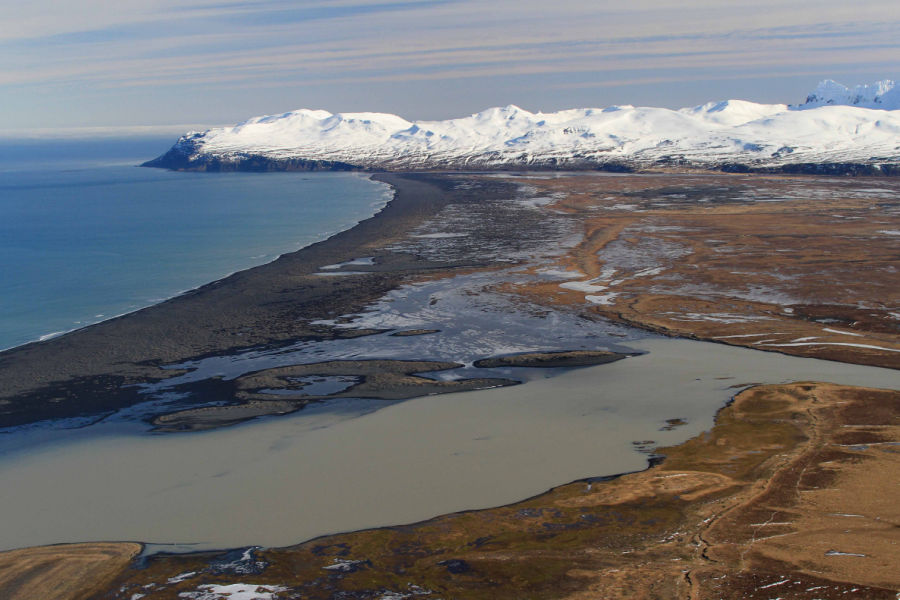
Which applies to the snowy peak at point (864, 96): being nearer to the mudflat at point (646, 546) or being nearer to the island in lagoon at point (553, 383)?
the island in lagoon at point (553, 383)

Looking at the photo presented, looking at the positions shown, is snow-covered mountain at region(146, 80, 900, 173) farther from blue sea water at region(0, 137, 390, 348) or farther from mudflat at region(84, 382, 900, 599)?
mudflat at region(84, 382, 900, 599)

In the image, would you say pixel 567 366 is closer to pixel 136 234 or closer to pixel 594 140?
pixel 136 234

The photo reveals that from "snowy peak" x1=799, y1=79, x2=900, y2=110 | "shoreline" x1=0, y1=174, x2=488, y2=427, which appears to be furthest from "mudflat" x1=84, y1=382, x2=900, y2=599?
"snowy peak" x1=799, y1=79, x2=900, y2=110

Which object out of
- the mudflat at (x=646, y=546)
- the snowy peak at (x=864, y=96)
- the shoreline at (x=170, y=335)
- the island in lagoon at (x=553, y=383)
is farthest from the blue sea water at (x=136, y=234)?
the snowy peak at (x=864, y=96)

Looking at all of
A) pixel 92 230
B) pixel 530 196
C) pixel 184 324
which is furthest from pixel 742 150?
pixel 184 324

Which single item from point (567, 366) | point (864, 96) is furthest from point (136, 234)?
point (864, 96)

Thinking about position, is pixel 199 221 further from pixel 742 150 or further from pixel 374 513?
pixel 742 150

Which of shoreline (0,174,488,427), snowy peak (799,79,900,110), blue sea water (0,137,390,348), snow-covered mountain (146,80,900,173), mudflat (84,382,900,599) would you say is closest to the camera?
mudflat (84,382,900,599)
